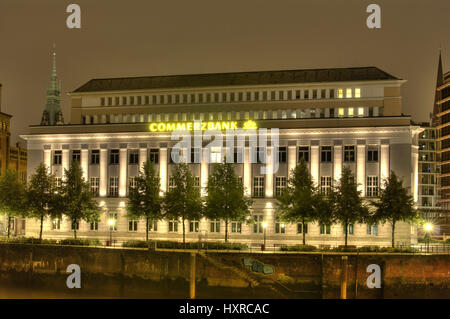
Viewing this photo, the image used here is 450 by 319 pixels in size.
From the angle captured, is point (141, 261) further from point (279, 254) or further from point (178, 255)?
point (279, 254)

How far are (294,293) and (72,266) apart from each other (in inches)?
952

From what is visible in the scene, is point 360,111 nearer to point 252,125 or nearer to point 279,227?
point 252,125

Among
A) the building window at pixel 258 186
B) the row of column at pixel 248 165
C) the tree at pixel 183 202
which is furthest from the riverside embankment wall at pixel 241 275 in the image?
the building window at pixel 258 186

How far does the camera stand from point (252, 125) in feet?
297

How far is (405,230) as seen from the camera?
278 feet

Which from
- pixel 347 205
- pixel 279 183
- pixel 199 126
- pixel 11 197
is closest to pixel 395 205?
pixel 347 205

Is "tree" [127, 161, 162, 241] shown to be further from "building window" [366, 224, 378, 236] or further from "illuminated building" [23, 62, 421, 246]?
"building window" [366, 224, 378, 236]

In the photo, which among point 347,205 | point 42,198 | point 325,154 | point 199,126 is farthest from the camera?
point 199,126

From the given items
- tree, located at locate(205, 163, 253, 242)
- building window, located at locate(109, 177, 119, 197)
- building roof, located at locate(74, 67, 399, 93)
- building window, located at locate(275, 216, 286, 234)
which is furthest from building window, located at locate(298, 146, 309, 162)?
building window, located at locate(109, 177, 119, 197)

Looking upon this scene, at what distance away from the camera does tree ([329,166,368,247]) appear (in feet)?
252

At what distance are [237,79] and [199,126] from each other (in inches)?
463

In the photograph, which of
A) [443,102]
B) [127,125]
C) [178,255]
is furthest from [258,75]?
[443,102]

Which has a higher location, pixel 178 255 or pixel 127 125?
pixel 127 125
